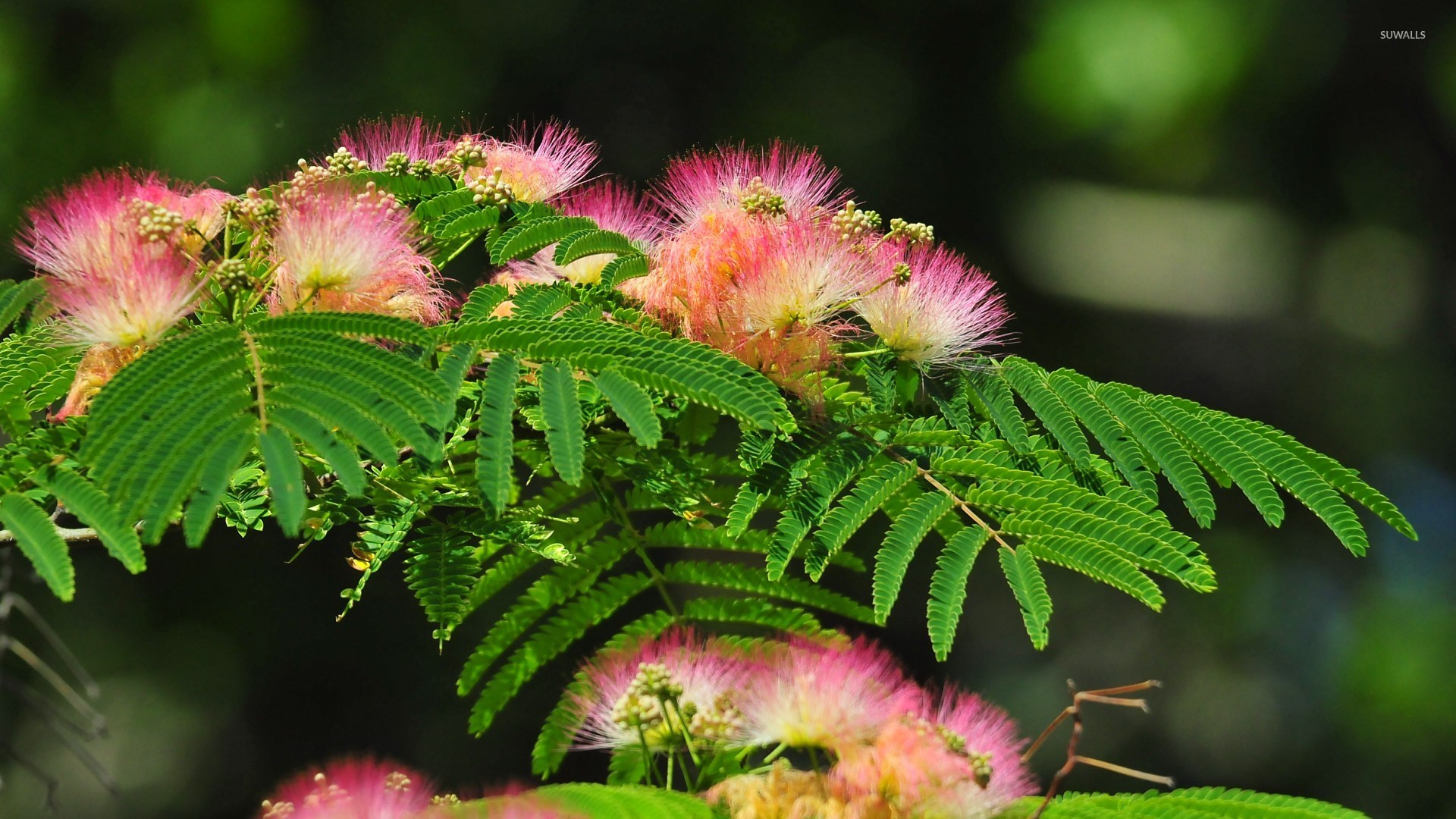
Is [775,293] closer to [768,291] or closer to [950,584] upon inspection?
[768,291]

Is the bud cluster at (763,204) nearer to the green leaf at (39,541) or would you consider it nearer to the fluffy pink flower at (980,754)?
the fluffy pink flower at (980,754)

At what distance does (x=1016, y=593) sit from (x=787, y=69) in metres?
4.78

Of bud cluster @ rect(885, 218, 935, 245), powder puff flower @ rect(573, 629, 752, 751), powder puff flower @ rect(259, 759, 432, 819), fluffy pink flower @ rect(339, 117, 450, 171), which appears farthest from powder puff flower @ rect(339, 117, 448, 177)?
powder puff flower @ rect(259, 759, 432, 819)

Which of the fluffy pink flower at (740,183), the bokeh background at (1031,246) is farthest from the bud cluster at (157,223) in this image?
the bokeh background at (1031,246)

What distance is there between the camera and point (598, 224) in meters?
1.73

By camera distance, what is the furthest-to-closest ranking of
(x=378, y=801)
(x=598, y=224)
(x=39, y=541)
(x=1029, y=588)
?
(x=598, y=224) < (x=1029, y=588) < (x=39, y=541) < (x=378, y=801)

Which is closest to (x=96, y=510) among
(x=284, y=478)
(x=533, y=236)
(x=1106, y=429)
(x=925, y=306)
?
(x=284, y=478)

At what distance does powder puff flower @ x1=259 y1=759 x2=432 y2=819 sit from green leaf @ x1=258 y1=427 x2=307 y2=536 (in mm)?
217

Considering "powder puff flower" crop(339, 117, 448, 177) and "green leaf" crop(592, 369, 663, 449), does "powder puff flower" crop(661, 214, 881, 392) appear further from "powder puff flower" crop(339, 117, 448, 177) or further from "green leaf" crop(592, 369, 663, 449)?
"powder puff flower" crop(339, 117, 448, 177)

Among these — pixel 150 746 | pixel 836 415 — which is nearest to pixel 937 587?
pixel 836 415

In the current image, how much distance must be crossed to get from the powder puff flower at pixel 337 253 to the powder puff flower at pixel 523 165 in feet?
0.79

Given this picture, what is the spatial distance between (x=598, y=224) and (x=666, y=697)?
71 centimetres

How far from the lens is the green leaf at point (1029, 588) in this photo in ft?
4.43

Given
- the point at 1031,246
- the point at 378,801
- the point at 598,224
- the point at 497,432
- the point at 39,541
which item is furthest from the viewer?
the point at 1031,246
